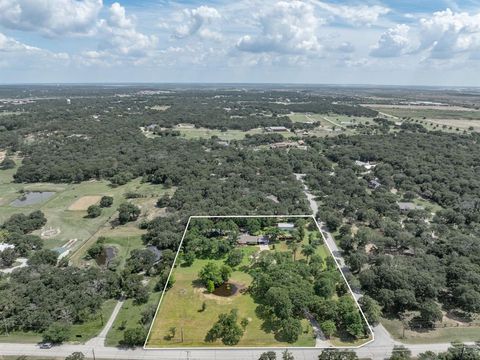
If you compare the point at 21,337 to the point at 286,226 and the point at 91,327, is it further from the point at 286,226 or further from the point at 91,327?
the point at 286,226

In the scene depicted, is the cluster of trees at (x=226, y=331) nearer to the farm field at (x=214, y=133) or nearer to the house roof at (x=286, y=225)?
Result: the house roof at (x=286, y=225)

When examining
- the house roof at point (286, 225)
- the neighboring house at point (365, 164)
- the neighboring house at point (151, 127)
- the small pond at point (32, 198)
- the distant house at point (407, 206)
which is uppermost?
the neighboring house at point (151, 127)

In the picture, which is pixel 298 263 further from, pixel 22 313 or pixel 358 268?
pixel 22 313

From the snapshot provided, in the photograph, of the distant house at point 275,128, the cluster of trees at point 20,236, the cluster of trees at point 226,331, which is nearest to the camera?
the cluster of trees at point 226,331

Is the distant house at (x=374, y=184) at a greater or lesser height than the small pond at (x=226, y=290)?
greater

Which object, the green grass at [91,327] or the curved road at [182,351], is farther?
the green grass at [91,327]

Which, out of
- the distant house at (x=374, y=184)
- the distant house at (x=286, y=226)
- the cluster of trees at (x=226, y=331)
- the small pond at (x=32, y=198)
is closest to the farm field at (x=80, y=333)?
the cluster of trees at (x=226, y=331)

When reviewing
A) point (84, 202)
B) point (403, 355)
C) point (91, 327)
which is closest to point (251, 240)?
point (91, 327)
